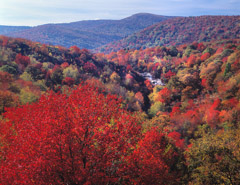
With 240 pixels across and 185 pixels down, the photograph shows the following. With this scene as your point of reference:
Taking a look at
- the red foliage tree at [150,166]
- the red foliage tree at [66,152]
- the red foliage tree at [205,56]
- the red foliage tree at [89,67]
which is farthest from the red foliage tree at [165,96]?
the red foliage tree at [66,152]

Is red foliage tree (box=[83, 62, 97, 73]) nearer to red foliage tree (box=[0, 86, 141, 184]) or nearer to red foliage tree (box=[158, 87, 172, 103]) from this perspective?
red foliage tree (box=[158, 87, 172, 103])

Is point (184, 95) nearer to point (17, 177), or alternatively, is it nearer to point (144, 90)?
point (144, 90)

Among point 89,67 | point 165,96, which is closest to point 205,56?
point 165,96

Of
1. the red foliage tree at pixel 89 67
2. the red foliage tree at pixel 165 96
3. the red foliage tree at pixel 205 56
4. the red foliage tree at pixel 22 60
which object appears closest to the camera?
the red foliage tree at pixel 22 60

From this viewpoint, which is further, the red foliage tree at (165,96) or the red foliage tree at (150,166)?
the red foliage tree at (165,96)

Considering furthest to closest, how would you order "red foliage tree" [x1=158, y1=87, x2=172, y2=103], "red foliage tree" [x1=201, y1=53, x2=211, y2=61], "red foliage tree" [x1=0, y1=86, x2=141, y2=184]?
1. "red foliage tree" [x1=201, y1=53, x2=211, y2=61]
2. "red foliage tree" [x1=158, y1=87, x2=172, y2=103]
3. "red foliage tree" [x1=0, y1=86, x2=141, y2=184]

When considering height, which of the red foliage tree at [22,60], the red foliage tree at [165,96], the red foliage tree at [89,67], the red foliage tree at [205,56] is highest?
the red foliage tree at [22,60]

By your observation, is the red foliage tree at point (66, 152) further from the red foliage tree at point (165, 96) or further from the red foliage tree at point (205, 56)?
the red foliage tree at point (205, 56)

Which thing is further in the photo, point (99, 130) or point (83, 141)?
point (99, 130)

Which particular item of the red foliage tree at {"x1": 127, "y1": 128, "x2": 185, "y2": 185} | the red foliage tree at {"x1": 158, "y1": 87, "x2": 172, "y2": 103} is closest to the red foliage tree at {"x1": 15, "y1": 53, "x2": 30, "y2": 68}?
the red foliage tree at {"x1": 158, "y1": 87, "x2": 172, "y2": 103}

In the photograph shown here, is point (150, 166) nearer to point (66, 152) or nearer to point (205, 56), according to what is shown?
point (66, 152)

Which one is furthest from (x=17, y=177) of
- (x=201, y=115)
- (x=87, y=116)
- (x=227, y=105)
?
(x=227, y=105)
